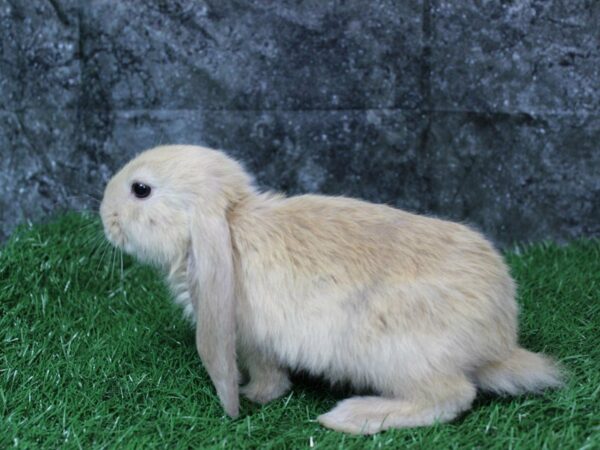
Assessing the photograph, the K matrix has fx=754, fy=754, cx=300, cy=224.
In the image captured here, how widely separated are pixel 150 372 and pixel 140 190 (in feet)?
1.88

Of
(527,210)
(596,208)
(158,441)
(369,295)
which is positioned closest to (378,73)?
(527,210)

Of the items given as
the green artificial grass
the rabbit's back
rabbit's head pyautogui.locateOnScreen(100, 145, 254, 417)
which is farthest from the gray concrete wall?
the rabbit's back

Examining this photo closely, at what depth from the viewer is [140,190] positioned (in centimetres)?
222

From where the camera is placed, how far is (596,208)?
3461 millimetres

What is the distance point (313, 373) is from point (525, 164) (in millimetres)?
1754

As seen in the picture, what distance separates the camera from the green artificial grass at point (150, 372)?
1969 mm

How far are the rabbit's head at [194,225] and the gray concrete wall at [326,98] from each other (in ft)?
3.69

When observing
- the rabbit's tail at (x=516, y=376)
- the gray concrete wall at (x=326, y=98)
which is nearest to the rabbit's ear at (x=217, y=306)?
the rabbit's tail at (x=516, y=376)

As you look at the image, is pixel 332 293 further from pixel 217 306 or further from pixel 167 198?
pixel 167 198

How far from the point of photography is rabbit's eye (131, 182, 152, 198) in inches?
87.1

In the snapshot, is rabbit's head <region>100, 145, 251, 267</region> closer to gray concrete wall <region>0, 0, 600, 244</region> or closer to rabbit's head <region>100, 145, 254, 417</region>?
rabbit's head <region>100, 145, 254, 417</region>

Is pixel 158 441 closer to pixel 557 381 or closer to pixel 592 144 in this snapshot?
pixel 557 381

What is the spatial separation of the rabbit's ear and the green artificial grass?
0.12m

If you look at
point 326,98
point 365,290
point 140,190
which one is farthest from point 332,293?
point 326,98
